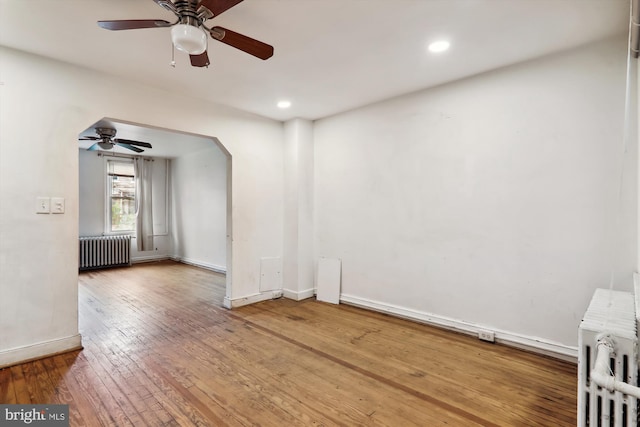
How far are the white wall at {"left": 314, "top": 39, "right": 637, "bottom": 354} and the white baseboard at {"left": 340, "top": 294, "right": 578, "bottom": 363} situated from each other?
1 centimetres

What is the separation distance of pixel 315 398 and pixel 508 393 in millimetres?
1362

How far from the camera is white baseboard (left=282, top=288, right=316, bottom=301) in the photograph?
14.8ft

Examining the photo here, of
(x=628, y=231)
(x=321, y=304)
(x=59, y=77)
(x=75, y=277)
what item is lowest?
(x=321, y=304)

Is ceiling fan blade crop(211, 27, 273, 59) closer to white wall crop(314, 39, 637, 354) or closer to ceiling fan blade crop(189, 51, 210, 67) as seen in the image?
ceiling fan blade crop(189, 51, 210, 67)

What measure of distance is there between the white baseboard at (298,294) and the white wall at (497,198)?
2.20ft

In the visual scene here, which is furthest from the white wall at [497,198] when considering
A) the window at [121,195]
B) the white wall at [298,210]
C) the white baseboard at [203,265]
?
the window at [121,195]

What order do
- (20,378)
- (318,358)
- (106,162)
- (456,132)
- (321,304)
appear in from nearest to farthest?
(20,378) → (318,358) → (456,132) → (321,304) → (106,162)

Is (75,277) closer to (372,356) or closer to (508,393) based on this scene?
(372,356)

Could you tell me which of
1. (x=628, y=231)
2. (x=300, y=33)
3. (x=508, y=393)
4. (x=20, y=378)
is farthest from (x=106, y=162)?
(x=628, y=231)

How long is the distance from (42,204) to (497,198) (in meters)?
4.14

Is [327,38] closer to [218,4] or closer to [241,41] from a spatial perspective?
[241,41]

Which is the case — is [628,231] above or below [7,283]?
above

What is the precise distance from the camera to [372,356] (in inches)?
109

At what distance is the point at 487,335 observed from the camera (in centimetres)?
305
